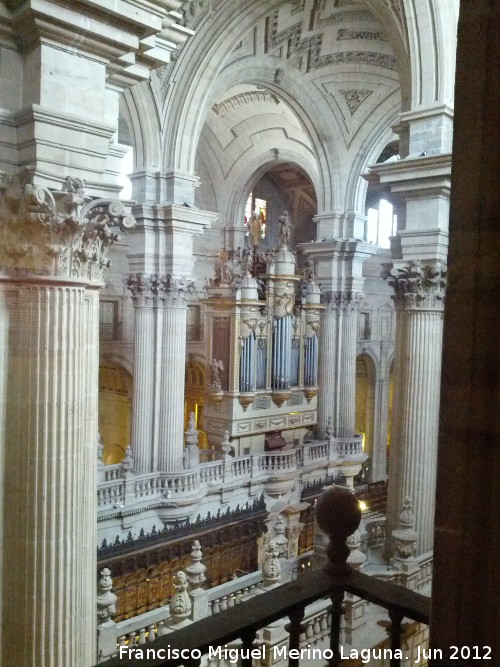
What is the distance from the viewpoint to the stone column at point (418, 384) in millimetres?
8422

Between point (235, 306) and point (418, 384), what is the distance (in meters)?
6.43

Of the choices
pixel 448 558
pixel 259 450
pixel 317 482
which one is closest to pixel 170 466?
pixel 259 450

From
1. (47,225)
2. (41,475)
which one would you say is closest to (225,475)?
(41,475)

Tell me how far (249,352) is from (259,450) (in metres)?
2.50

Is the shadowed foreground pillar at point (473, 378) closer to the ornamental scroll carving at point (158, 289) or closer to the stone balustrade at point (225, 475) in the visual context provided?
the stone balustrade at point (225, 475)

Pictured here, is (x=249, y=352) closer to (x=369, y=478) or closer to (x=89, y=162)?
(x=369, y=478)

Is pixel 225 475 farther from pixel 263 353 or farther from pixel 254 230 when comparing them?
pixel 254 230

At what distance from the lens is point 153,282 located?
1186 cm

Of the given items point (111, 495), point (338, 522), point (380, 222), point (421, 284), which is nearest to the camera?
point (338, 522)

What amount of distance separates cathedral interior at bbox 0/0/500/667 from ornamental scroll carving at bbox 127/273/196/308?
44mm

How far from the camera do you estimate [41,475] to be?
15.4 ft

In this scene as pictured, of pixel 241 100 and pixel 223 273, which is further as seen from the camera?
pixel 241 100

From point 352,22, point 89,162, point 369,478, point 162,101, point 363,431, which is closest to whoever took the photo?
point 89,162

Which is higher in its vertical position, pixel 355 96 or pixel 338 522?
pixel 355 96
